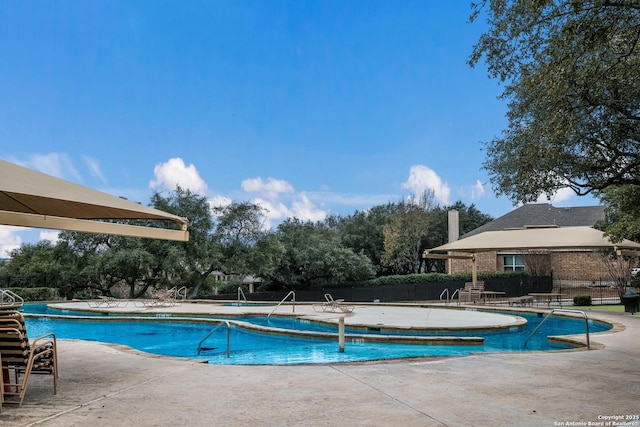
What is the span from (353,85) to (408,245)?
14.6m

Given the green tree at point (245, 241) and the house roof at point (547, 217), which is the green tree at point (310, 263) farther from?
the house roof at point (547, 217)

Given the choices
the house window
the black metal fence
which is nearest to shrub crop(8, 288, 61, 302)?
the black metal fence

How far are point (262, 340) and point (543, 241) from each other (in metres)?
12.0

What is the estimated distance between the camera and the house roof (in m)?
34.3

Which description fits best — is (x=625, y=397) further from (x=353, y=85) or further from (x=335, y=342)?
(x=353, y=85)

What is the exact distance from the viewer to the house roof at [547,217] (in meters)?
34.3

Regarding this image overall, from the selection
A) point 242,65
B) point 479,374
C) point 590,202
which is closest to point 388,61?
point 242,65

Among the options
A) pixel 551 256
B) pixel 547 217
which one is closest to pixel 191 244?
pixel 551 256

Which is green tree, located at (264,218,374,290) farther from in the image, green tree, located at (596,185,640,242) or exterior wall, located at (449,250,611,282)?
green tree, located at (596,185,640,242)

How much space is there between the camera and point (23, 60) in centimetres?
1955

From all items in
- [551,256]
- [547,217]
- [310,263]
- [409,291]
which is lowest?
[409,291]

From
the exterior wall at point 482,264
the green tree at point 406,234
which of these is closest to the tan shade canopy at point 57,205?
the exterior wall at point 482,264

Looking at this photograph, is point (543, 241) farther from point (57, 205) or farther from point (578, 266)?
point (57, 205)

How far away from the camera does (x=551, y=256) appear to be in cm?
3222
